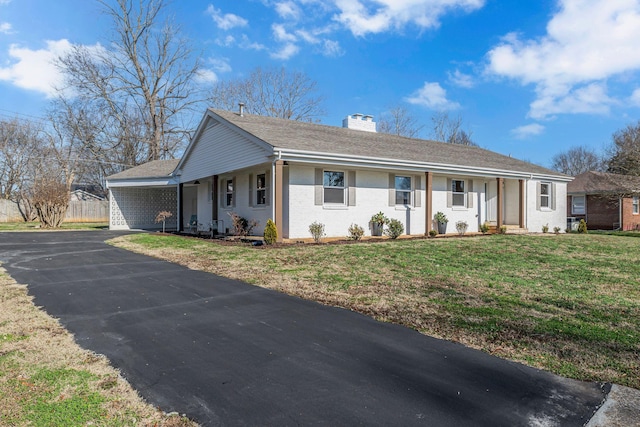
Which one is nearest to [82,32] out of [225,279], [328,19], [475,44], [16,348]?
[328,19]

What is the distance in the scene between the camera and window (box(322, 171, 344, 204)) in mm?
13594

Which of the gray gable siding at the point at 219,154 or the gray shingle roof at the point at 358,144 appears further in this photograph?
the gray gable siding at the point at 219,154

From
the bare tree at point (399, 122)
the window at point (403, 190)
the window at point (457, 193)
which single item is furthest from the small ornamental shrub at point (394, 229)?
the bare tree at point (399, 122)

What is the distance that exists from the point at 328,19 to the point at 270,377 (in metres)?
19.0

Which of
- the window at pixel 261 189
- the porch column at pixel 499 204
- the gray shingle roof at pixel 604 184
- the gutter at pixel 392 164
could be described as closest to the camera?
the gutter at pixel 392 164

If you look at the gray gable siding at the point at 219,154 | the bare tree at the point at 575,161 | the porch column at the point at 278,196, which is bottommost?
the porch column at the point at 278,196

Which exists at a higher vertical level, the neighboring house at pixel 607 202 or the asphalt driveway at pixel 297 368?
the neighboring house at pixel 607 202

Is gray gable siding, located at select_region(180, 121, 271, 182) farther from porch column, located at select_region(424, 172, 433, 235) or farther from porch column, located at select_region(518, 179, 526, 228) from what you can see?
porch column, located at select_region(518, 179, 526, 228)

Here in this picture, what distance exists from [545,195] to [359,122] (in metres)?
9.95

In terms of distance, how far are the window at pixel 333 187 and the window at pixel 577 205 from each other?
22700mm

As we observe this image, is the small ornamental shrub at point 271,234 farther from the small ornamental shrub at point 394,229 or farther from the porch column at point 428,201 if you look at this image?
the porch column at point 428,201

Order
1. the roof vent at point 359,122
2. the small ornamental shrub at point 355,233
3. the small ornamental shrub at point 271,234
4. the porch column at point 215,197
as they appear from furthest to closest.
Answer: the roof vent at point 359,122 → the porch column at point 215,197 → the small ornamental shrub at point 355,233 → the small ornamental shrub at point 271,234

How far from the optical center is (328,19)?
61.6ft

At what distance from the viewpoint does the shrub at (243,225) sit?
14.0 meters
